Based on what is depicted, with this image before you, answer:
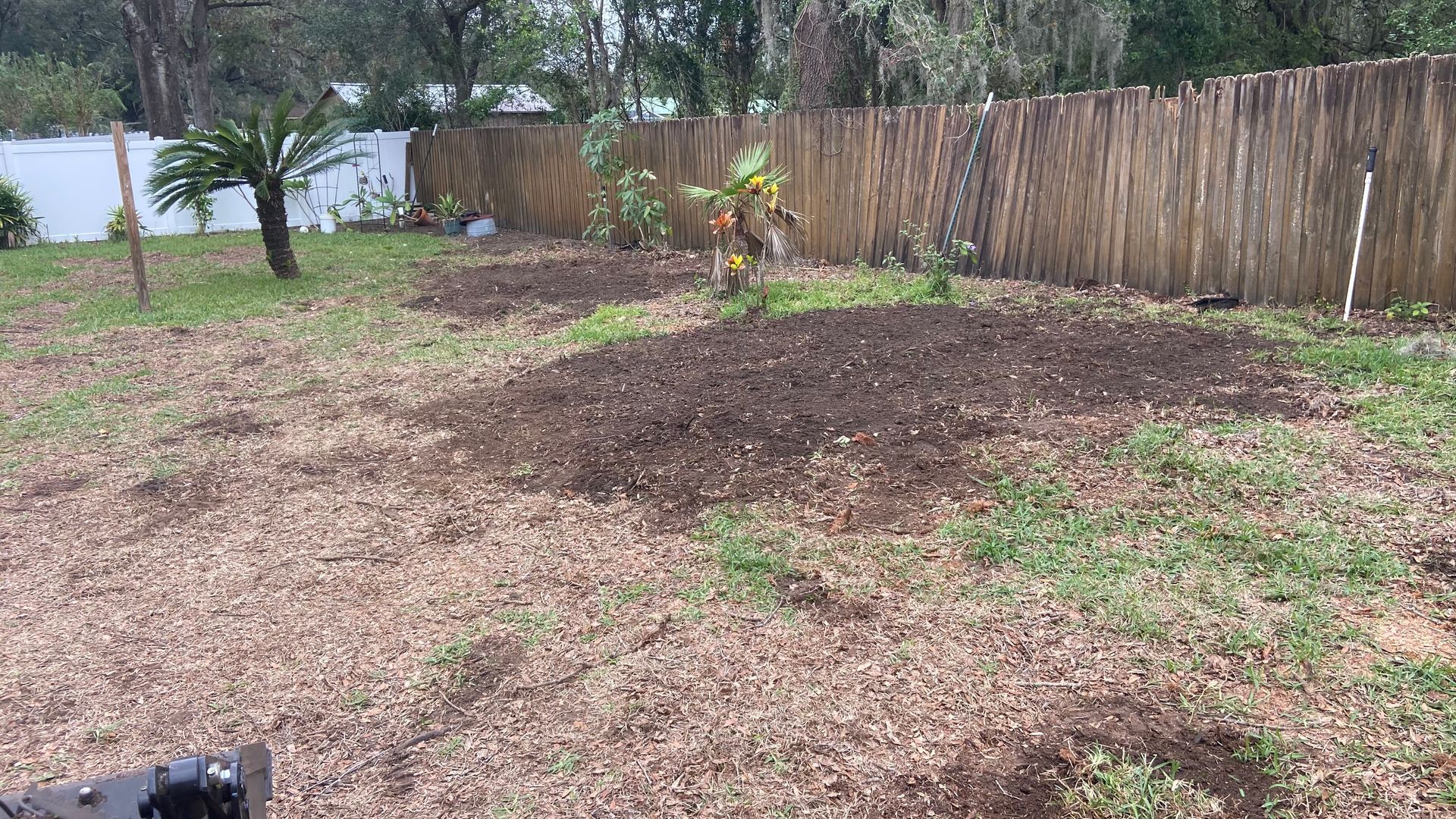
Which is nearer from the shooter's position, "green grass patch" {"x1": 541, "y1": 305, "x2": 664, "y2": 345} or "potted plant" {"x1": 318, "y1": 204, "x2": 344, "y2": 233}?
"green grass patch" {"x1": 541, "y1": 305, "x2": 664, "y2": 345}

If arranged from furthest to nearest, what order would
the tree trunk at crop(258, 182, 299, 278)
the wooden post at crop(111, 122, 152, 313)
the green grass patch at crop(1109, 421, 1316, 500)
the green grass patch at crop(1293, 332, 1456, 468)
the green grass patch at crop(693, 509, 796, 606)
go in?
1. the tree trunk at crop(258, 182, 299, 278)
2. the wooden post at crop(111, 122, 152, 313)
3. the green grass patch at crop(1293, 332, 1456, 468)
4. the green grass patch at crop(1109, 421, 1316, 500)
5. the green grass patch at crop(693, 509, 796, 606)

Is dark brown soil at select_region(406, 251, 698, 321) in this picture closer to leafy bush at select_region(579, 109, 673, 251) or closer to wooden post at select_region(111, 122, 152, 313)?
leafy bush at select_region(579, 109, 673, 251)

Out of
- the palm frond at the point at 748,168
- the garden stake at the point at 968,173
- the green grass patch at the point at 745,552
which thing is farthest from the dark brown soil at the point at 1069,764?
the garden stake at the point at 968,173

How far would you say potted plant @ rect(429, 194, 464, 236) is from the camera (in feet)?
50.1

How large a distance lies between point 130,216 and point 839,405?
7271mm

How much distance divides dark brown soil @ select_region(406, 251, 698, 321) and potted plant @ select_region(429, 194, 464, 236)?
4.01 m

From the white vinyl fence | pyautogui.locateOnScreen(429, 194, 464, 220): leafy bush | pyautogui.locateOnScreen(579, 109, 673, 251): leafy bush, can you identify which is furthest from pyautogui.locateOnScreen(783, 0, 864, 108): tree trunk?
the white vinyl fence

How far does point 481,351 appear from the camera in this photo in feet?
23.1

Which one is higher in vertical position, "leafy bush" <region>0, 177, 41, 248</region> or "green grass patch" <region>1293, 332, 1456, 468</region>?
"leafy bush" <region>0, 177, 41, 248</region>

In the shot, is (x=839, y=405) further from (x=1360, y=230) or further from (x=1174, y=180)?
(x=1174, y=180)

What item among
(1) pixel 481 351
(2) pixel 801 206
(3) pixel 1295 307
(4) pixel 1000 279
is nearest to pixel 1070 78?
(2) pixel 801 206

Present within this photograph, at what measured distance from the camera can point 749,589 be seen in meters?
3.32

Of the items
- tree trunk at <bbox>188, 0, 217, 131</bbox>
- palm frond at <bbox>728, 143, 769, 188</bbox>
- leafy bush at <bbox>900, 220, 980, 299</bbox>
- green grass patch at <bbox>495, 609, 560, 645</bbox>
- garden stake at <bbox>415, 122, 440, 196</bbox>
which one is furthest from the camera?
tree trunk at <bbox>188, 0, 217, 131</bbox>

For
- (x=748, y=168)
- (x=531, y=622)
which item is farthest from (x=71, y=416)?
(x=748, y=168)
